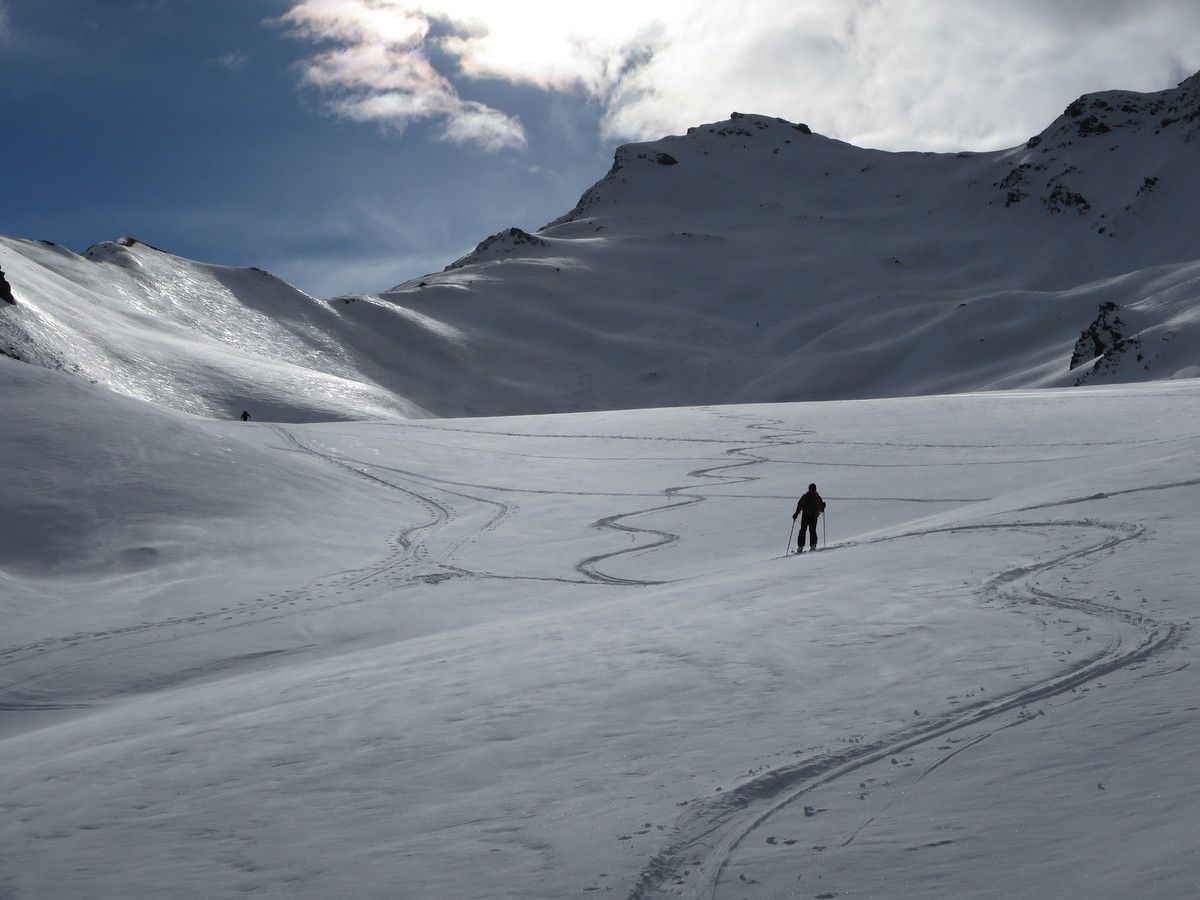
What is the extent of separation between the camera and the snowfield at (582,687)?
18.4 feet

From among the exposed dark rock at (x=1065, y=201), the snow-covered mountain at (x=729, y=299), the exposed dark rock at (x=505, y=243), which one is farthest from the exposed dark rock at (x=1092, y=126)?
the exposed dark rock at (x=505, y=243)

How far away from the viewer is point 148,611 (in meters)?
15.3

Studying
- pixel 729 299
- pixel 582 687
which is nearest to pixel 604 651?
pixel 582 687

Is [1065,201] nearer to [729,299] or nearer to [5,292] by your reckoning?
[729,299]

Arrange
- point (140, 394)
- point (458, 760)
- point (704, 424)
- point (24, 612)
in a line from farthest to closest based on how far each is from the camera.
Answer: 1. point (140, 394)
2. point (704, 424)
3. point (24, 612)
4. point (458, 760)

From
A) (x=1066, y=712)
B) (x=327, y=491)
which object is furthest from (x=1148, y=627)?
(x=327, y=491)

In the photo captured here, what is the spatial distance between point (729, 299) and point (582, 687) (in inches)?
4552

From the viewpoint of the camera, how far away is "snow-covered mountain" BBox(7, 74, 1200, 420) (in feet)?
222

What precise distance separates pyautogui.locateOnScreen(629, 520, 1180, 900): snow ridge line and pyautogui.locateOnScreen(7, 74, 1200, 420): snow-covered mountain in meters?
48.3

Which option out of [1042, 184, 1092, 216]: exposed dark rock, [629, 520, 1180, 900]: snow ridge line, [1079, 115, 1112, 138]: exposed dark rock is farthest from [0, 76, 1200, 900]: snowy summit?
[1079, 115, 1112, 138]: exposed dark rock

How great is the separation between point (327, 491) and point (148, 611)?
8200 millimetres

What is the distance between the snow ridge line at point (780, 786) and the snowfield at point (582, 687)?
28 millimetres

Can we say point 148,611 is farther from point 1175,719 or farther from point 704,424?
point 704,424

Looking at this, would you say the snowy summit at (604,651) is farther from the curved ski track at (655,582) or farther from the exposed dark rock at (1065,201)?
the exposed dark rock at (1065,201)
